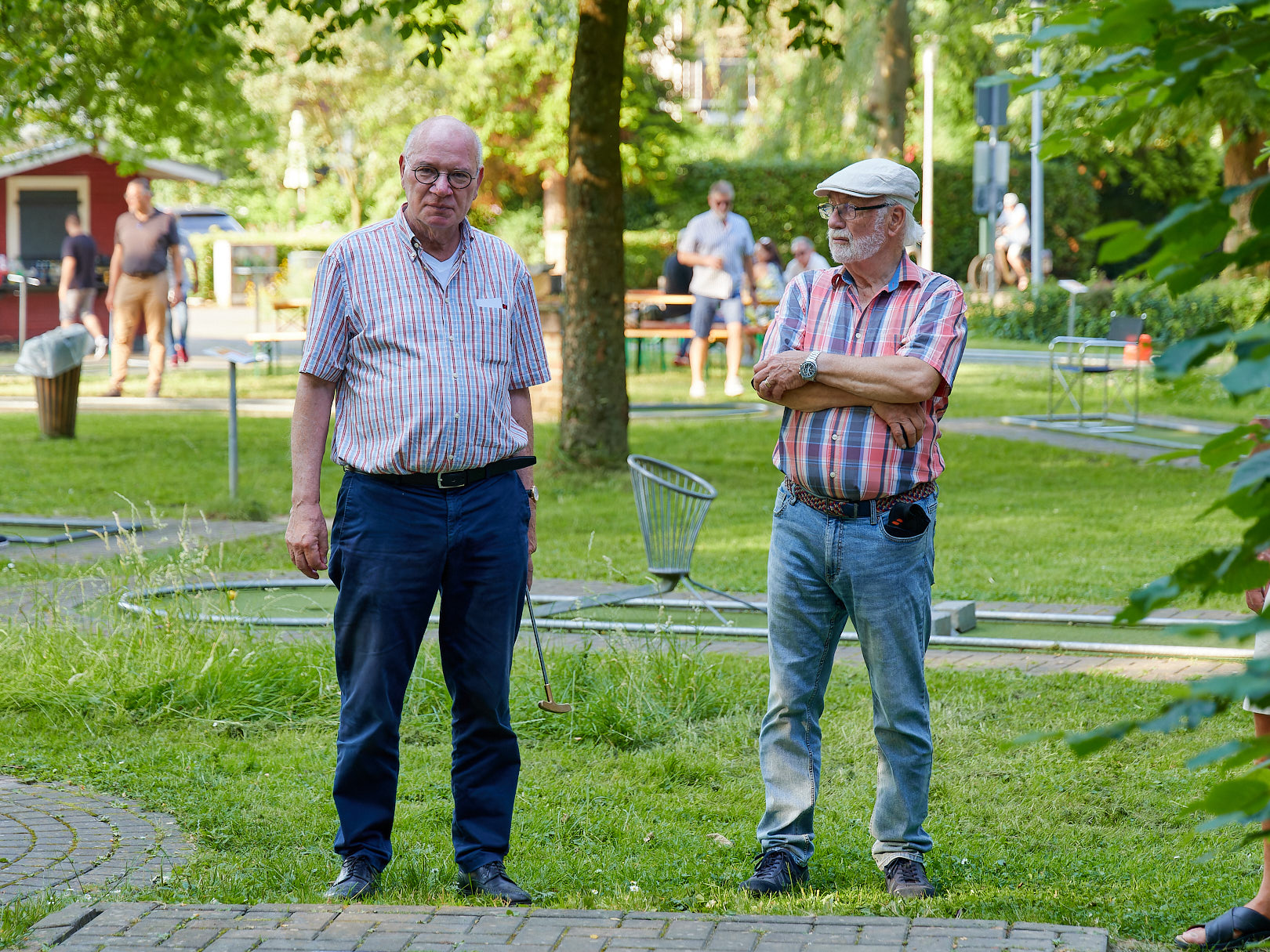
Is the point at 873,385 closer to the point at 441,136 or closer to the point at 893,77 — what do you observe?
the point at 441,136

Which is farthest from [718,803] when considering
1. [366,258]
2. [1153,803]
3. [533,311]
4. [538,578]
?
[538,578]

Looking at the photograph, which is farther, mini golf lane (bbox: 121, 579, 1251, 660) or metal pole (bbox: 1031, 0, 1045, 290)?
metal pole (bbox: 1031, 0, 1045, 290)

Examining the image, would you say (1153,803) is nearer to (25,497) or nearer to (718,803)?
(718,803)

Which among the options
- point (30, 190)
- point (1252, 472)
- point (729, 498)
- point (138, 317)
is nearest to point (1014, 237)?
point (30, 190)

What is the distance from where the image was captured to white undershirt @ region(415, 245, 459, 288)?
13.5 feet

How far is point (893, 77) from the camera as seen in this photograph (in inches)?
1217

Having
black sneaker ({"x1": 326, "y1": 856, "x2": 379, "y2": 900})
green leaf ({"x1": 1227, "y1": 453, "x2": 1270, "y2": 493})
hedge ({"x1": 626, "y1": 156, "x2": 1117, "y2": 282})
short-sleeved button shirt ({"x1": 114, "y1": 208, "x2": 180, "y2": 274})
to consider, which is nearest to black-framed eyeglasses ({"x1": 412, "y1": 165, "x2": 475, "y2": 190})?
black sneaker ({"x1": 326, "y1": 856, "x2": 379, "y2": 900})

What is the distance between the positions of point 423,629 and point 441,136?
52.5 inches

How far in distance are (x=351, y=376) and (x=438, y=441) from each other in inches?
12.8

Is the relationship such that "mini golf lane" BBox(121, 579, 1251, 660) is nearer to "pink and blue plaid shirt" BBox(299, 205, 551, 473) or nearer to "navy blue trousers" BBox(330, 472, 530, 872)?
"navy blue trousers" BBox(330, 472, 530, 872)

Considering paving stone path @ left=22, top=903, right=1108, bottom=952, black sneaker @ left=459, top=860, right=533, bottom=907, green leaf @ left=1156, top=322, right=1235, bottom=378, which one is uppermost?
green leaf @ left=1156, top=322, right=1235, bottom=378

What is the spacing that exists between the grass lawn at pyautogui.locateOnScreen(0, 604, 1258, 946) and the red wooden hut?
22591mm

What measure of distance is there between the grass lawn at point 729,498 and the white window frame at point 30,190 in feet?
42.4

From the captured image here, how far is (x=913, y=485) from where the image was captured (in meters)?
4.11
